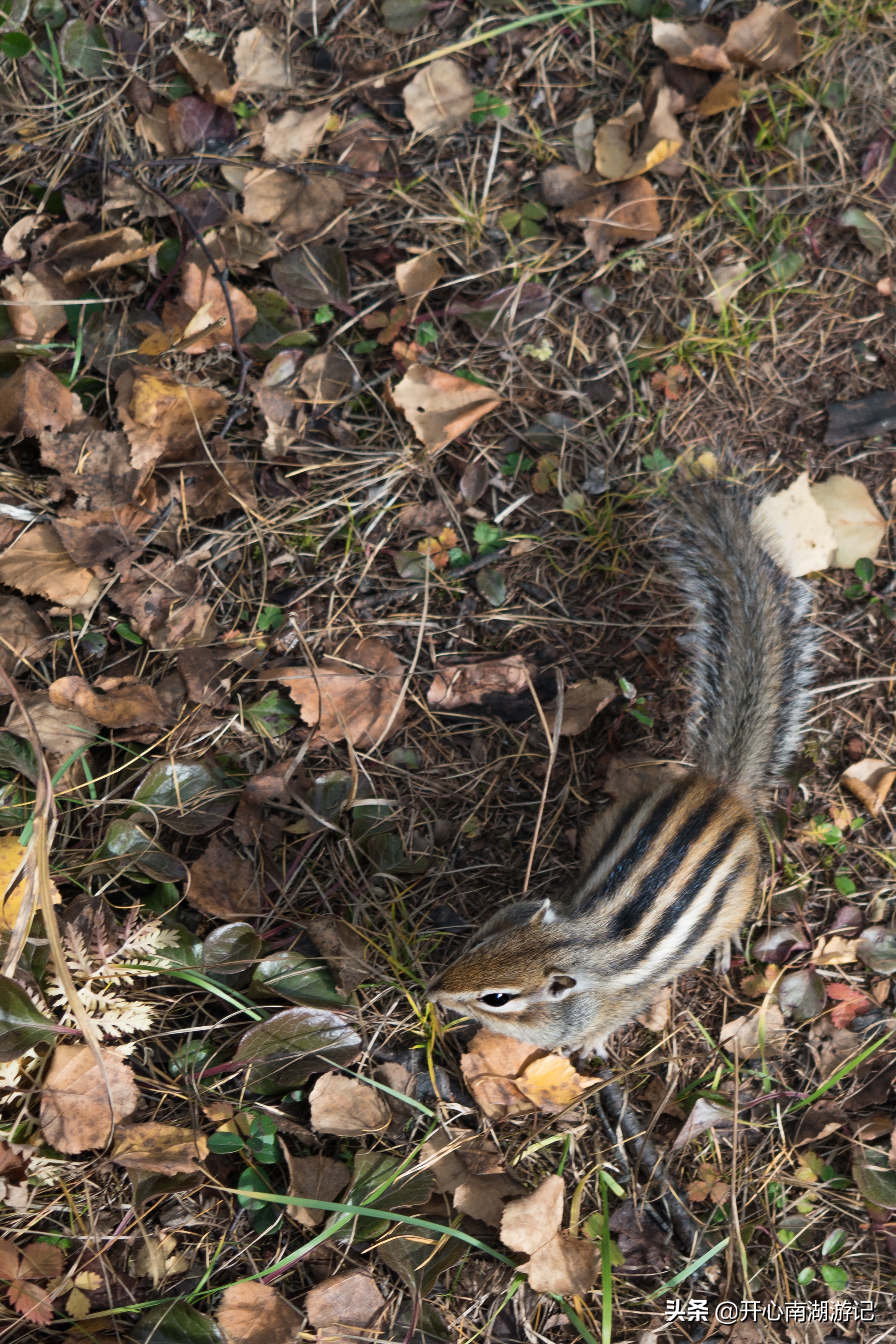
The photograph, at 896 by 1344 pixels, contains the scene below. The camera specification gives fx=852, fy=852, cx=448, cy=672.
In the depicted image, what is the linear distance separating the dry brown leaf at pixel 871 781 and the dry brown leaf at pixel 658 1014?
91 centimetres

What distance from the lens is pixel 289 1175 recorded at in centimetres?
230

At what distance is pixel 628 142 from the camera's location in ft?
9.95

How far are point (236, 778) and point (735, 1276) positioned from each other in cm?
205

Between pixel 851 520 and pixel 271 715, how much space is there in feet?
6.76

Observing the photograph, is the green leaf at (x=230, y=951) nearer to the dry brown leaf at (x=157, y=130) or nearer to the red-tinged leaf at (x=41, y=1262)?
the red-tinged leaf at (x=41, y=1262)

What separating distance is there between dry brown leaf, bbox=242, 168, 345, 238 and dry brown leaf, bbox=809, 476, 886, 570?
193cm

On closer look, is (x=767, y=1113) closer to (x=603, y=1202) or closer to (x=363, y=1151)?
(x=603, y=1202)

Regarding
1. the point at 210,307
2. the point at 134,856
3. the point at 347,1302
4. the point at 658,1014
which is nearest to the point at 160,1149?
the point at 347,1302

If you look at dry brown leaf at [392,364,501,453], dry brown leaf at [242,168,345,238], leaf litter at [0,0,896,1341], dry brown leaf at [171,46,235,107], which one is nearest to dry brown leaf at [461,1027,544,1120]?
leaf litter at [0,0,896,1341]

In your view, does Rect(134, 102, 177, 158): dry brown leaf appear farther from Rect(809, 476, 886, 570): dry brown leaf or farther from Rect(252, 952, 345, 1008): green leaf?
Rect(252, 952, 345, 1008): green leaf

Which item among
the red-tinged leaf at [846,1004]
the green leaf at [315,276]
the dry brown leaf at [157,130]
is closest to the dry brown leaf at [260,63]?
the dry brown leaf at [157,130]

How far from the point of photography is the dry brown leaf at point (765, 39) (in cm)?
302

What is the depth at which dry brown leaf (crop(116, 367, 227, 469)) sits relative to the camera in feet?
8.72

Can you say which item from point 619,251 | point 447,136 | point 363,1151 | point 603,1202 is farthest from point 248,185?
point 603,1202
